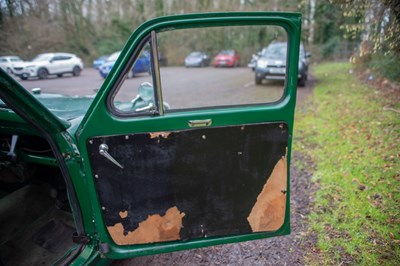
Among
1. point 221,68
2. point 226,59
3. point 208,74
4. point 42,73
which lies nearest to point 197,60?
point 226,59

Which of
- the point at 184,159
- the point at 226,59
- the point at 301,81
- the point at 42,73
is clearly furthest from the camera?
the point at 226,59

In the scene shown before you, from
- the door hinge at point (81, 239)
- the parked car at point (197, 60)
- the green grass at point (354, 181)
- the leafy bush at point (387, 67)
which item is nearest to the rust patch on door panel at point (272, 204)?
the green grass at point (354, 181)

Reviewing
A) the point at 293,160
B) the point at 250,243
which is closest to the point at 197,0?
the point at 293,160

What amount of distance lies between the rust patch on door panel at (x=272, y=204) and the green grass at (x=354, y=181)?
0.86 metres

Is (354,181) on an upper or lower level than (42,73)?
lower

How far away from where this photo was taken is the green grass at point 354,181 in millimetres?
2670

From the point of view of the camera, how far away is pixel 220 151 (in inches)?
72.6

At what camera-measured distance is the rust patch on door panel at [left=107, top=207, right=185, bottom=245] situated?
194cm

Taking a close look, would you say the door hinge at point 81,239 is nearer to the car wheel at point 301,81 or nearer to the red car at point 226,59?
the car wheel at point 301,81

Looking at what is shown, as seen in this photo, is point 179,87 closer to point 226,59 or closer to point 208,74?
point 208,74

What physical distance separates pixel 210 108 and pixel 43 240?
2040 mm

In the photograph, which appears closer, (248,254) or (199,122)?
(199,122)

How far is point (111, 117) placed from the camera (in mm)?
1711

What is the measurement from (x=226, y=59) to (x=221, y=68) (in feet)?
7.47
